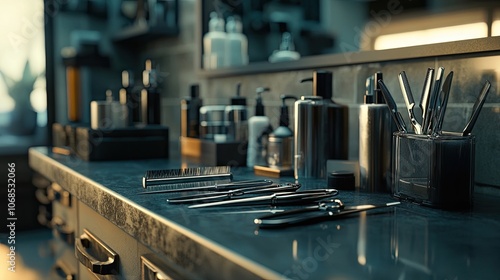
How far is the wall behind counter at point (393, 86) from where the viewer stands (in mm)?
1115

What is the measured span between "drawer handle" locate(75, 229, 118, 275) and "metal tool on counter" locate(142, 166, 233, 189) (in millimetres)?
162

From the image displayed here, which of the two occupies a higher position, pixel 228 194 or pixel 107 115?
pixel 107 115

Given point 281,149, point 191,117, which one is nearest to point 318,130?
point 281,149

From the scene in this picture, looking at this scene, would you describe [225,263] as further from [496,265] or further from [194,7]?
[194,7]

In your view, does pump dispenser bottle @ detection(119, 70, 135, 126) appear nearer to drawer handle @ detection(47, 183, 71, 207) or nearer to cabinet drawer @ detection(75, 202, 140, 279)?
drawer handle @ detection(47, 183, 71, 207)

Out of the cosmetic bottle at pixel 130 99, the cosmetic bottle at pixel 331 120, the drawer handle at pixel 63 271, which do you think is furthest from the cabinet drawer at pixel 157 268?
the cosmetic bottle at pixel 130 99

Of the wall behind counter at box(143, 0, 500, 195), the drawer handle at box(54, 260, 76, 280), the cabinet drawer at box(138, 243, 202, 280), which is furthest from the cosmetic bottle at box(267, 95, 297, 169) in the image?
the drawer handle at box(54, 260, 76, 280)

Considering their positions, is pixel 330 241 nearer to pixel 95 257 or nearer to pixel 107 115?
pixel 95 257

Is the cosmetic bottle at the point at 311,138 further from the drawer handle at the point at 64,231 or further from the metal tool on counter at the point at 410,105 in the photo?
the drawer handle at the point at 64,231

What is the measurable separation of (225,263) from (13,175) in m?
2.46

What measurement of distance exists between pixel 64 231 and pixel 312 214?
1.02 metres

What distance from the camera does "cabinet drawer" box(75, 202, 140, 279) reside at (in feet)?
3.32

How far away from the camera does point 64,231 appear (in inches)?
63.7

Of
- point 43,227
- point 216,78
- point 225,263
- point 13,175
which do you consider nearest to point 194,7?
point 216,78
